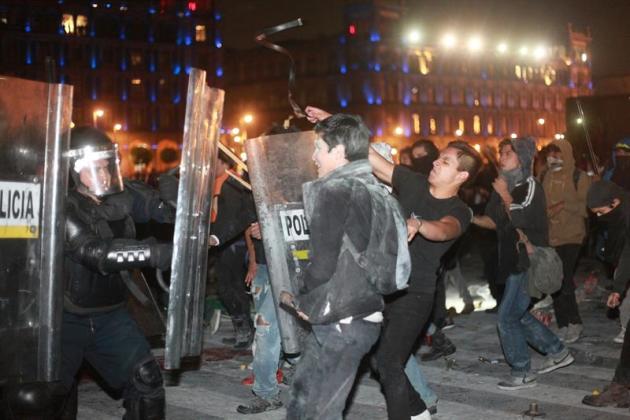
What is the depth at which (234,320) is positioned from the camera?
9.47 meters

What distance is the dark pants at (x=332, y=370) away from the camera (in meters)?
4.58

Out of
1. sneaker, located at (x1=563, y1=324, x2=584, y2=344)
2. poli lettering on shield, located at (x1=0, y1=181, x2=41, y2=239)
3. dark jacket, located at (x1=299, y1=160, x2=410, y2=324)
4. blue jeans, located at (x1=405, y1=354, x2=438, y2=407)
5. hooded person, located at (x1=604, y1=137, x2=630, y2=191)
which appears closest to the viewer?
dark jacket, located at (x1=299, y1=160, x2=410, y2=324)

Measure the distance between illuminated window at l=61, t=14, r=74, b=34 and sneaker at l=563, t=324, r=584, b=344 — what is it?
81.9 metres

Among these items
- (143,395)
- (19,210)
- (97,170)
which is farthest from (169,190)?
(143,395)

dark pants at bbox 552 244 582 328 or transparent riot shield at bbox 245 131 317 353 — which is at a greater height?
transparent riot shield at bbox 245 131 317 353

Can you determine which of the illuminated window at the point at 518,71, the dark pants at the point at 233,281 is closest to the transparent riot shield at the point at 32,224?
the dark pants at the point at 233,281

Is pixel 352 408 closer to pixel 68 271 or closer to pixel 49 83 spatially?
pixel 68 271

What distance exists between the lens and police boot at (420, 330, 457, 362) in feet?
28.2

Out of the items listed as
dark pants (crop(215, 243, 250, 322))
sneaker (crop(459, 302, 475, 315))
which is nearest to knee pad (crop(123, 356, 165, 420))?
dark pants (crop(215, 243, 250, 322))

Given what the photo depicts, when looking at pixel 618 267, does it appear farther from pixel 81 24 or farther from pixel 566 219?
pixel 81 24

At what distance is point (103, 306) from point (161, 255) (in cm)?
53

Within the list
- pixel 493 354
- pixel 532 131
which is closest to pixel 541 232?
pixel 493 354

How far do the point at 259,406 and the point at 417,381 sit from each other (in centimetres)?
115

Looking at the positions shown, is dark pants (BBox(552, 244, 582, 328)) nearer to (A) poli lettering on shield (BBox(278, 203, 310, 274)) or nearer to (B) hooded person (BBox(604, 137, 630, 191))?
(B) hooded person (BBox(604, 137, 630, 191))
